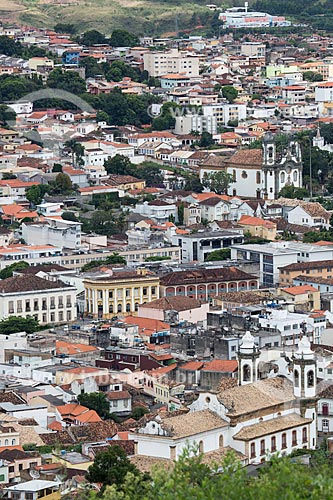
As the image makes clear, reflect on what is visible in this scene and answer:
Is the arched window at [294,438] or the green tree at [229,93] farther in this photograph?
the green tree at [229,93]

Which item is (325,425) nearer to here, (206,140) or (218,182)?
(218,182)

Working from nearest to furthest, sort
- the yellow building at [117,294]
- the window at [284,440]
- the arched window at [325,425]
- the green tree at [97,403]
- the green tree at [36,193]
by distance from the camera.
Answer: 1. the window at [284,440]
2. the arched window at [325,425]
3. the green tree at [97,403]
4. the yellow building at [117,294]
5. the green tree at [36,193]

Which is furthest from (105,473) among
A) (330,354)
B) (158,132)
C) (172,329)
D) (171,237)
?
(158,132)

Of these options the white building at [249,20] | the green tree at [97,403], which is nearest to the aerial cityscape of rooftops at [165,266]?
the green tree at [97,403]

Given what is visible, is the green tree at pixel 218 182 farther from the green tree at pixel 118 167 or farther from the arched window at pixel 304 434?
the arched window at pixel 304 434

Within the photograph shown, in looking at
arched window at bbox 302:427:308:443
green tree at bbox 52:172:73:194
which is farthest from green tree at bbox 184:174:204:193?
arched window at bbox 302:427:308:443

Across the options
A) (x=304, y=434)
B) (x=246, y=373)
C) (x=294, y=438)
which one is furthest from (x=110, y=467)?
(x=246, y=373)

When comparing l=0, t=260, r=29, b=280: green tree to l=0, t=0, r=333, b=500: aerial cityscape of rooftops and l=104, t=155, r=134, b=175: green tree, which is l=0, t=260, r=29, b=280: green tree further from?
l=104, t=155, r=134, b=175: green tree
